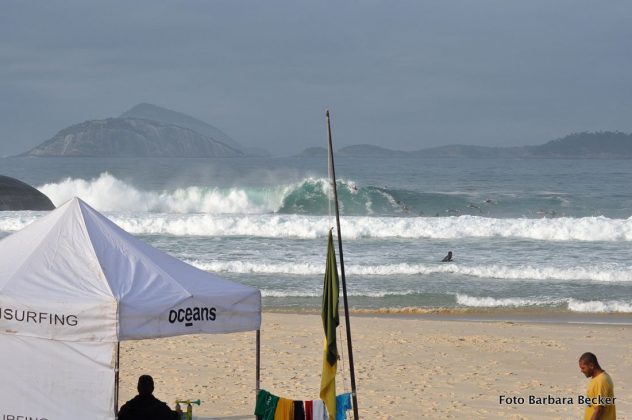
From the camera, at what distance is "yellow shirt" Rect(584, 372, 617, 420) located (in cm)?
662

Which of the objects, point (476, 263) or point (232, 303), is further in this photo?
point (476, 263)

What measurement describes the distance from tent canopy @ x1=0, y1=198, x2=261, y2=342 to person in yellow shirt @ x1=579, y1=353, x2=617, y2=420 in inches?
106

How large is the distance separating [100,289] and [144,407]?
3.22 feet

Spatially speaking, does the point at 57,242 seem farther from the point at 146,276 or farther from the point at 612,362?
the point at 612,362

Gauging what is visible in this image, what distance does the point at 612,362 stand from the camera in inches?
500

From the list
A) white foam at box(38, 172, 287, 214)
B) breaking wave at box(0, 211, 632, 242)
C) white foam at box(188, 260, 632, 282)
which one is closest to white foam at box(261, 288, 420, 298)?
white foam at box(188, 260, 632, 282)

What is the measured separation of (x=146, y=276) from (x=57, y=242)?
78 cm

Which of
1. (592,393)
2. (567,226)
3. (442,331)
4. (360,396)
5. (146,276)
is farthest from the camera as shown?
(567,226)

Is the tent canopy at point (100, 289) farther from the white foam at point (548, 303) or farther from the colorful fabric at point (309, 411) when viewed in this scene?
the white foam at point (548, 303)

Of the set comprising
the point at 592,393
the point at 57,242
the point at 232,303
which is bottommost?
the point at 592,393

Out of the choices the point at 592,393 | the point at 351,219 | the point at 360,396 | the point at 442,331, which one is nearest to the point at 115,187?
the point at 351,219

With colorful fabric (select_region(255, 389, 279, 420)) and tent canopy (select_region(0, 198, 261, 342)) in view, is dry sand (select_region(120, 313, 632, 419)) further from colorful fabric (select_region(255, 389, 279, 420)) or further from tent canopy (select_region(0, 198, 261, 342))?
tent canopy (select_region(0, 198, 261, 342))

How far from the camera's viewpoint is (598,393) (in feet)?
21.8

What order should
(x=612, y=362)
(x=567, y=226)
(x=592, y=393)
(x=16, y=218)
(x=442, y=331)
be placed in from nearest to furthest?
(x=592, y=393)
(x=612, y=362)
(x=442, y=331)
(x=567, y=226)
(x=16, y=218)
